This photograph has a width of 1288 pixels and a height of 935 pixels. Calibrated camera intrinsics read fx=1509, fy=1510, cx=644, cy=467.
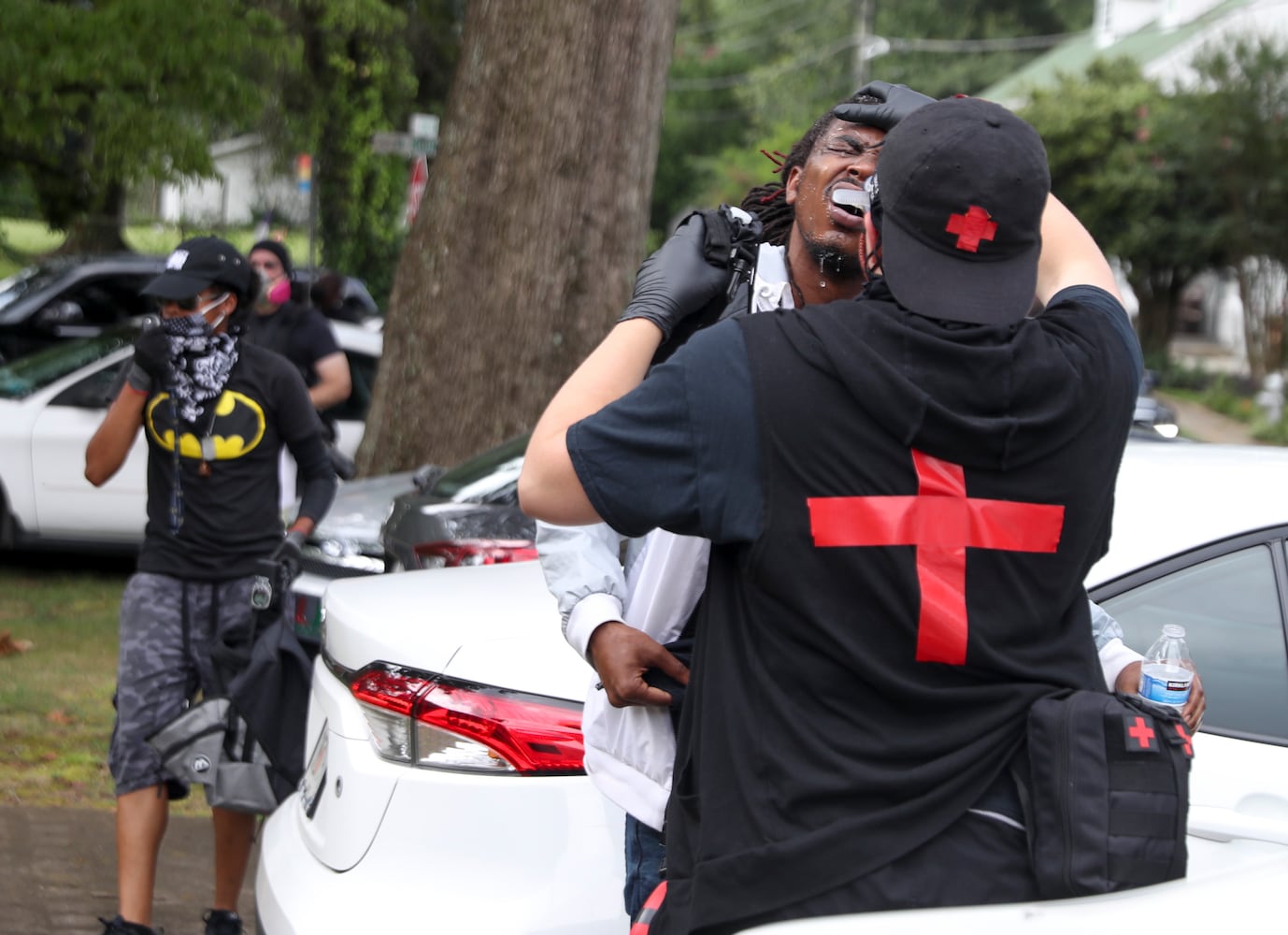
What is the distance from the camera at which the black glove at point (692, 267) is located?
6.97 ft

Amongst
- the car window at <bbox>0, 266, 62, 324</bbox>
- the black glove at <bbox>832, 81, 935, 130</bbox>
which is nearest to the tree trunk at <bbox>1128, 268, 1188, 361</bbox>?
the car window at <bbox>0, 266, 62, 324</bbox>

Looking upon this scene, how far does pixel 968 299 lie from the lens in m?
1.82

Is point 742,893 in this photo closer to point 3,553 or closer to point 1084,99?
point 3,553

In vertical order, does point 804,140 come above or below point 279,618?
above

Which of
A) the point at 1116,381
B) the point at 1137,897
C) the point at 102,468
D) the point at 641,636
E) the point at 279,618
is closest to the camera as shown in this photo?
the point at 1137,897

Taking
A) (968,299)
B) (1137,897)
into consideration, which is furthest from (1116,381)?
(1137,897)

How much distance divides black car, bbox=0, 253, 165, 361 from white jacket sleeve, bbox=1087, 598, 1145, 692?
9.82 meters

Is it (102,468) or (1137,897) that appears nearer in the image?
(1137,897)

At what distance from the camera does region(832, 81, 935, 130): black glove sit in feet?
7.63

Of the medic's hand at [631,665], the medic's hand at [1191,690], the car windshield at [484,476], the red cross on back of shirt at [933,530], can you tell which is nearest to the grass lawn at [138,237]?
the car windshield at [484,476]

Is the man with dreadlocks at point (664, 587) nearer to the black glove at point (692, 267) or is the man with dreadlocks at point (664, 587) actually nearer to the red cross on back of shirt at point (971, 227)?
the black glove at point (692, 267)

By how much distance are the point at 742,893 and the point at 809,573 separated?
40 cm

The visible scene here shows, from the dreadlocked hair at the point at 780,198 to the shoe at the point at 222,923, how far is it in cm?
256

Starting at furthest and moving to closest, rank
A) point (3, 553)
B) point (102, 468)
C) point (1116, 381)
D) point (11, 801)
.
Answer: point (3, 553), point (11, 801), point (102, 468), point (1116, 381)
